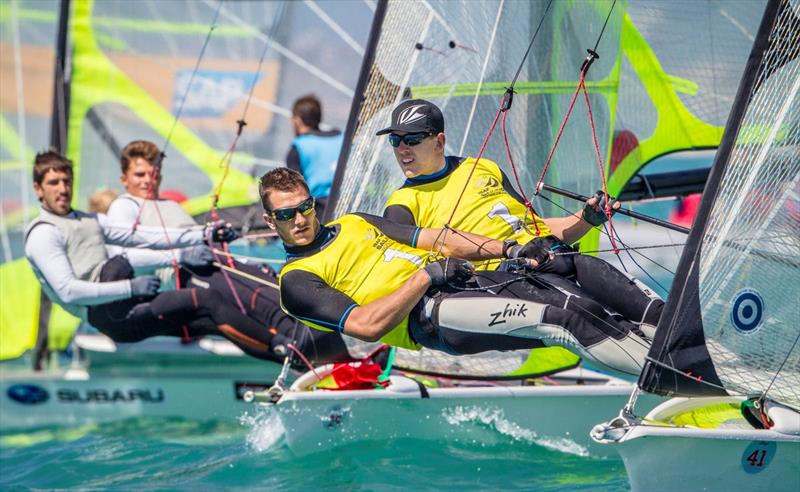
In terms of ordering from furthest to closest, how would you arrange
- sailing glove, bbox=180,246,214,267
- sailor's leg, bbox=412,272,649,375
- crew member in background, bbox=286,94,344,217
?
crew member in background, bbox=286,94,344,217
sailing glove, bbox=180,246,214,267
sailor's leg, bbox=412,272,649,375

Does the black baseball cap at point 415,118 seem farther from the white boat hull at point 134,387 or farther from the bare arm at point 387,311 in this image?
the white boat hull at point 134,387

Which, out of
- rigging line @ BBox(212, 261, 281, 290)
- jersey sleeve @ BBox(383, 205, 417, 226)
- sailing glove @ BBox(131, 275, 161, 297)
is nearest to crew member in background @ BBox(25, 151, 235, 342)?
sailing glove @ BBox(131, 275, 161, 297)

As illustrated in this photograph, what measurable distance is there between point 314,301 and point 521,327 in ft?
2.29

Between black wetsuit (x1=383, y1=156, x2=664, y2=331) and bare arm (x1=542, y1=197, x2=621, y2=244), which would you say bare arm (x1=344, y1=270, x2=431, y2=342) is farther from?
bare arm (x1=542, y1=197, x2=621, y2=244)

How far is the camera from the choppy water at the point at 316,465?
15.4 feet

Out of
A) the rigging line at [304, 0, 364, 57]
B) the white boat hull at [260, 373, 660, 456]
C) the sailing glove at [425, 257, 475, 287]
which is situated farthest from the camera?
the rigging line at [304, 0, 364, 57]

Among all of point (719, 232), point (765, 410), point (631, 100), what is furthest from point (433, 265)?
point (631, 100)

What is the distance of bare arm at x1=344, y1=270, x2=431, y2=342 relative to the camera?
3.64m

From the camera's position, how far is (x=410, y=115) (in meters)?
4.17

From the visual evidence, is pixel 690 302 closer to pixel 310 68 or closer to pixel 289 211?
pixel 289 211

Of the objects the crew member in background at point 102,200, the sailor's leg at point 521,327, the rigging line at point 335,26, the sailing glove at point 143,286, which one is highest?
the rigging line at point 335,26

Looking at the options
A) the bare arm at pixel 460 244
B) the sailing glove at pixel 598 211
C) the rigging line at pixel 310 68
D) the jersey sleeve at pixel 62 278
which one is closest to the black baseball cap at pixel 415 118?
the bare arm at pixel 460 244

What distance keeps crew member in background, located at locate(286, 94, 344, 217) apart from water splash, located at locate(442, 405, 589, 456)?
1873mm

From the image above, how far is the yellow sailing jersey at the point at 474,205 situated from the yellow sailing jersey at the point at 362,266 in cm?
33
